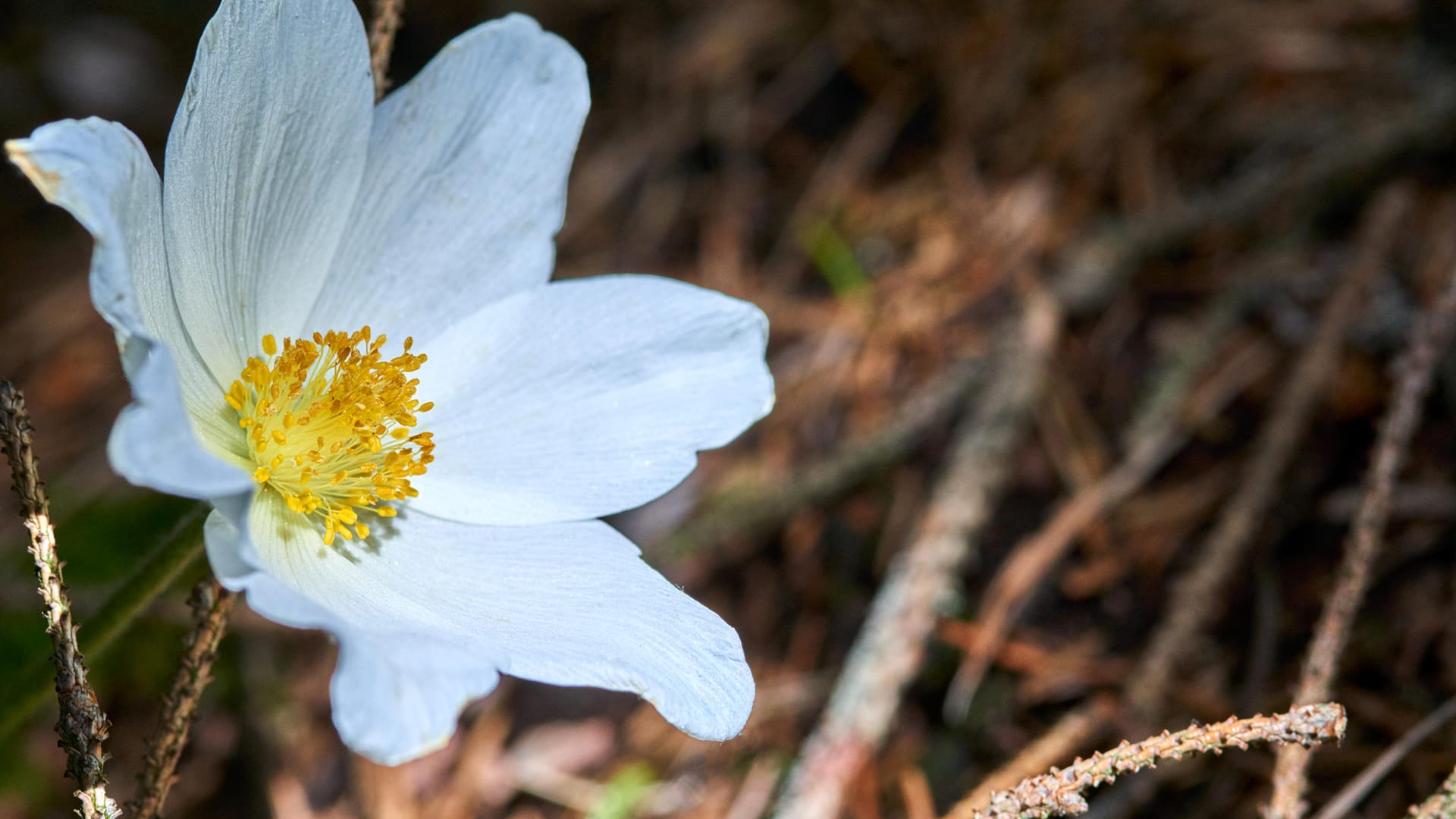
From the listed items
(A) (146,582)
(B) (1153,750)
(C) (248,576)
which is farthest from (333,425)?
(B) (1153,750)

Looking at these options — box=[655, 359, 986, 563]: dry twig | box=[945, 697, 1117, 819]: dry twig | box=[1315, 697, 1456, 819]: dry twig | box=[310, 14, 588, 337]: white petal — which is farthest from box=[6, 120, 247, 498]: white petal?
box=[1315, 697, 1456, 819]: dry twig

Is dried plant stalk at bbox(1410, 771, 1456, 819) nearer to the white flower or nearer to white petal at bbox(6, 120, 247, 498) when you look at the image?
the white flower

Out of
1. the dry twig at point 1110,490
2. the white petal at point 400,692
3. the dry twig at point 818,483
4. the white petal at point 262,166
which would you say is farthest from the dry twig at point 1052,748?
the white petal at point 262,166

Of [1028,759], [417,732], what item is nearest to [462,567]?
[417,732]

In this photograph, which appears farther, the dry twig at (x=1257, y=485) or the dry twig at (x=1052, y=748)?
the dry twig at (x=1257, y=485)

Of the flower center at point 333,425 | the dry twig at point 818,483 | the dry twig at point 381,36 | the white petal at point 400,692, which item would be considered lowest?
the dry twig at point 818,483

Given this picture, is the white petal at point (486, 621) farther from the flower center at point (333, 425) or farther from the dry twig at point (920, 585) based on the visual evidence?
the dry twig at point (920, 585)

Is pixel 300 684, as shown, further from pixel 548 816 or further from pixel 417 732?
pixel 417 732
